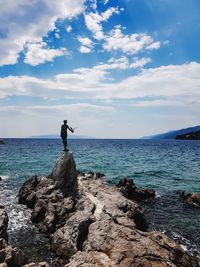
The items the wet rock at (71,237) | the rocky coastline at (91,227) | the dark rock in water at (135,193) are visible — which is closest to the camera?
the rocky coastline at (91,227)

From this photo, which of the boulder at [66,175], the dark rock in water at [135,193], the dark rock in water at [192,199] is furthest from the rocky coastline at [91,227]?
the dark rock in water at [192,199]

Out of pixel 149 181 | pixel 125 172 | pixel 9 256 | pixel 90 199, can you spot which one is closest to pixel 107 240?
pixel 9 256

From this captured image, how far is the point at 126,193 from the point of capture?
33.2 metres

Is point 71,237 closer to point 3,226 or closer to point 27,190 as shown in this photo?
point 3,226

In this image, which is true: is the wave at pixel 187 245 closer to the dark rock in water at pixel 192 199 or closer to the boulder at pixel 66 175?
the dark rock in water at pixel 192 199

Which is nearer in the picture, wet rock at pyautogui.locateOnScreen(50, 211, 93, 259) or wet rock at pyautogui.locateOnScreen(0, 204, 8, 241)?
wet rock at pyautogui.locateOnScreen(50, 211, 93, 259)

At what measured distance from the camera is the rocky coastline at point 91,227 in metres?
14.7

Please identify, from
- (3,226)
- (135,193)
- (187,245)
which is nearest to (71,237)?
(3,226)

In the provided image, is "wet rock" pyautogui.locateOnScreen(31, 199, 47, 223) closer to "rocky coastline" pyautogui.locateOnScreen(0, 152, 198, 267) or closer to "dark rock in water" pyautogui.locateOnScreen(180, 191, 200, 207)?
"rocky coastline" pyautogui.locateOnScreen(0, 152, 198, 267)

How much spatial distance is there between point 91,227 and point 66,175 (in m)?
10.6

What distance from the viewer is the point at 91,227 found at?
59.7 ft

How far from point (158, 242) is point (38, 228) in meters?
9.86

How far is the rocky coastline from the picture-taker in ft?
48.1

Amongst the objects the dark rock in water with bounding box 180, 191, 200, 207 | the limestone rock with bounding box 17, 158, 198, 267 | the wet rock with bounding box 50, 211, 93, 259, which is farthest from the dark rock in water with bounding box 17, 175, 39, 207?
the dark rock in water with bounding box 180, 191, 200, 207
